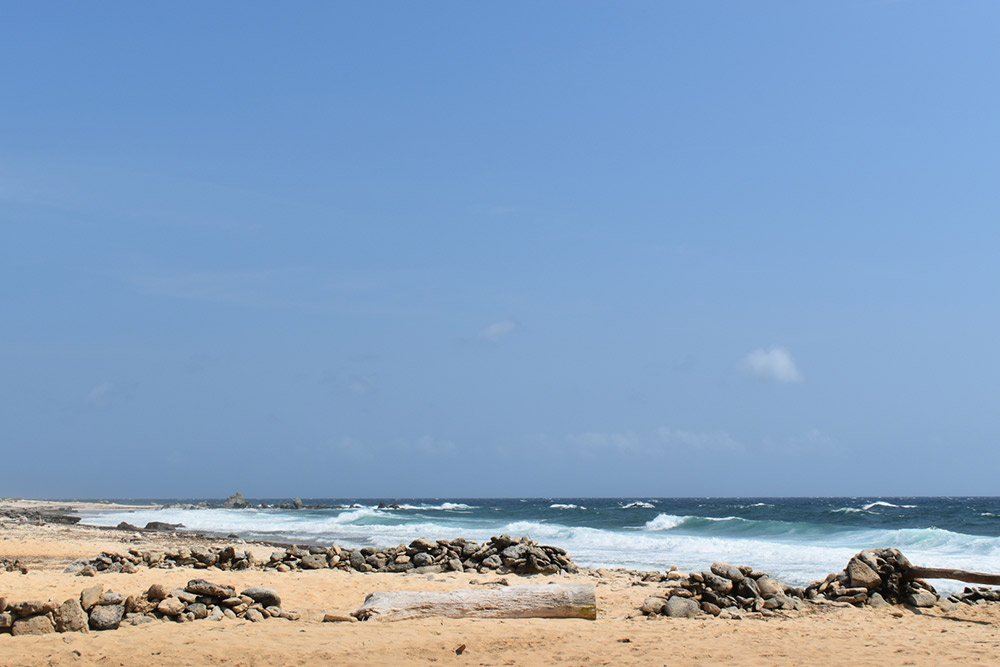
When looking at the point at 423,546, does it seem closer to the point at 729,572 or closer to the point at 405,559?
the point at 405,559

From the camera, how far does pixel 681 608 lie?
11445 mm

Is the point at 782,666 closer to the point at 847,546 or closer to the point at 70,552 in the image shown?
the point at 70,552

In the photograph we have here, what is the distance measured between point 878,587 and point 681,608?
3.12 m

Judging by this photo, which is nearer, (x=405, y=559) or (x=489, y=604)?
(x=489, y=604)

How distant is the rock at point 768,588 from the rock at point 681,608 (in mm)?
1096

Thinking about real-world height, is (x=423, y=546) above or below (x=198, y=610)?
above

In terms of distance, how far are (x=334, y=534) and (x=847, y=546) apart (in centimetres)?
1784

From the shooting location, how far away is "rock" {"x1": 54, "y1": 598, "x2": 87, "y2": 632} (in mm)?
9328

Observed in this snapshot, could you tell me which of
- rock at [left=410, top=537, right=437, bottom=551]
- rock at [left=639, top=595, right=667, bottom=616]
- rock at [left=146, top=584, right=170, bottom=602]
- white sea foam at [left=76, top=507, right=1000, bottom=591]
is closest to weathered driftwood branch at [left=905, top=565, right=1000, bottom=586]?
white sea foam at [left=76, top=507, right=1000, bottom=591]

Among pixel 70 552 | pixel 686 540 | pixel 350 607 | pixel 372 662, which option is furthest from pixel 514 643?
pixel 686 540

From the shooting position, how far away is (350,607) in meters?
11.9

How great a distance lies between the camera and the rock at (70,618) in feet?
30.6

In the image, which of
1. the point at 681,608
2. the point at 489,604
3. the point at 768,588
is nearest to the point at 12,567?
the point at 489,604

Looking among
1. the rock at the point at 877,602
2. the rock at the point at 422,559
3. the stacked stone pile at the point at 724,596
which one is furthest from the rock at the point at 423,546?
the rock at the point at 877,602
